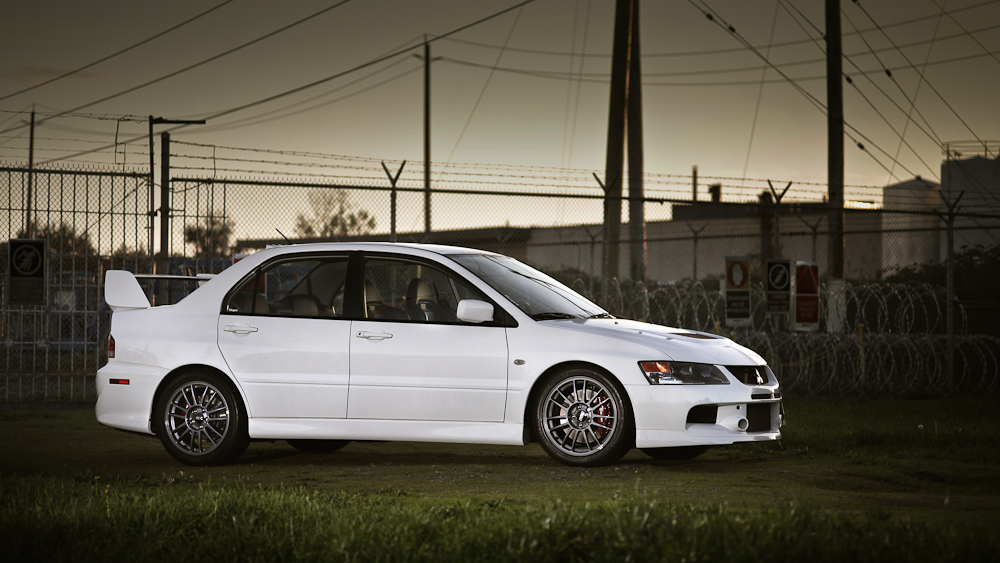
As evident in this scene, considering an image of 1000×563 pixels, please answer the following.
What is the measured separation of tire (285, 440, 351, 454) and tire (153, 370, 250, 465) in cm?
93

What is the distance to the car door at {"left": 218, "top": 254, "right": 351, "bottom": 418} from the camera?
25.3 ft

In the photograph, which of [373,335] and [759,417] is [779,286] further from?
[373,335]

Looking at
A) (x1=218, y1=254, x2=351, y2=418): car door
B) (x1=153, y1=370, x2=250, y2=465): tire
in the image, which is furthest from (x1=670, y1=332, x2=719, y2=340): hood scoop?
(x1=153, y1=370, x2=250, y2=465): tire

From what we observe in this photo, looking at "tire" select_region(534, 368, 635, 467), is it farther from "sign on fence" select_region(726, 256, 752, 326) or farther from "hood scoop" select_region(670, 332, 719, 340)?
"sign on fence" select_region(726, 256, 752, 326)

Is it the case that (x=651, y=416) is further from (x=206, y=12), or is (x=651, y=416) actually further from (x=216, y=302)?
Result: (x=206, y=12)

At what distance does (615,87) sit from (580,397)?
14.3 m

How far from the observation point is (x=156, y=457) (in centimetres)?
→ 849

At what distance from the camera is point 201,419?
7.94 metres

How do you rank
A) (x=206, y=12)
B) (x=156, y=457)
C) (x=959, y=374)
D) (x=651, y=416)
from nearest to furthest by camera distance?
(x=651, y=416) → (x=156, y=457) → (x=959, y=374) → (x=206, y=12)

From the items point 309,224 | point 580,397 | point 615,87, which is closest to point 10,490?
point 580,397

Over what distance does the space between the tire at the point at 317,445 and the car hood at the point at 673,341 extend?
2.50 metres

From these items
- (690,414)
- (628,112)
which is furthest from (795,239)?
(690,414)

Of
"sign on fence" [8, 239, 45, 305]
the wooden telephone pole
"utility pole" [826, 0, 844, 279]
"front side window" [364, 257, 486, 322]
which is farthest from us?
the wooden telephone pole

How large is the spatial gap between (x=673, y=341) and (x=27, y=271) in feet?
26.8
